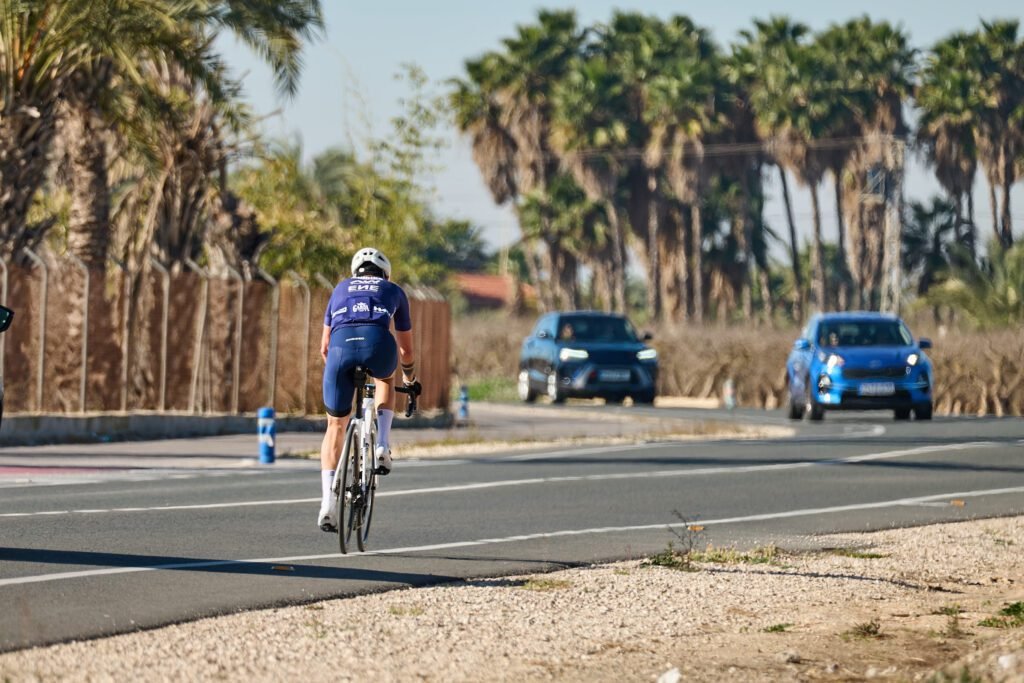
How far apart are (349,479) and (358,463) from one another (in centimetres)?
11

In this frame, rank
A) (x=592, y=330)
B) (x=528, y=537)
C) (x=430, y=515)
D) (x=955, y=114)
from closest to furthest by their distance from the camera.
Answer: (x=528, y=537), (x=430, y=515), (x=592, y=330), (x=955, y=114)

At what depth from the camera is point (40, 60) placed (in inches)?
1011

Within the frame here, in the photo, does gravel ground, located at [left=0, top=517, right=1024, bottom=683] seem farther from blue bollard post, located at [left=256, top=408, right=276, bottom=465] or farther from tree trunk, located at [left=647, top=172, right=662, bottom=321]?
tree trunk, located at [left=647, top=172, right=662, bottom=321]

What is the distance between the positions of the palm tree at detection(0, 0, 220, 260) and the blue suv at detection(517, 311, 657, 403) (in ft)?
42.8

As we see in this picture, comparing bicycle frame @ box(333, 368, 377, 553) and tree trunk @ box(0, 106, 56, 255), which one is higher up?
tree trunk @ box(0, 106, 56, 255)

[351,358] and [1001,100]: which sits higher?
[1001,100]

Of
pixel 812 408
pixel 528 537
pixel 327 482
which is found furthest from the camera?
pixel 812 408

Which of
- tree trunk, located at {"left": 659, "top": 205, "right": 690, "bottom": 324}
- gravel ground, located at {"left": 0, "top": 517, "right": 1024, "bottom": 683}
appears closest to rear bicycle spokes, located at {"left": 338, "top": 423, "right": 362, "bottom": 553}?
gravel ground, located at {"left": 0, "top": 517, "right": 1024, "bottom": 683}

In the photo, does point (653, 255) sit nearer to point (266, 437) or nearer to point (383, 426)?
point (266, 437)

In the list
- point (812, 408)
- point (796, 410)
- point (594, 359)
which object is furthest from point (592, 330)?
point (812, 408)

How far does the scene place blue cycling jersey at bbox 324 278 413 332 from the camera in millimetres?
11555

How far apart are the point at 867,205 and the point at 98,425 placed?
54.4 metres

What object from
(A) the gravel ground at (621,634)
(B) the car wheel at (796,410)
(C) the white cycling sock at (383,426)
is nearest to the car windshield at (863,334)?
(B) the car wheel at (796,410)

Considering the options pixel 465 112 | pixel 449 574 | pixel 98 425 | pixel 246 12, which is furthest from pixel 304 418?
pixel 465 112
